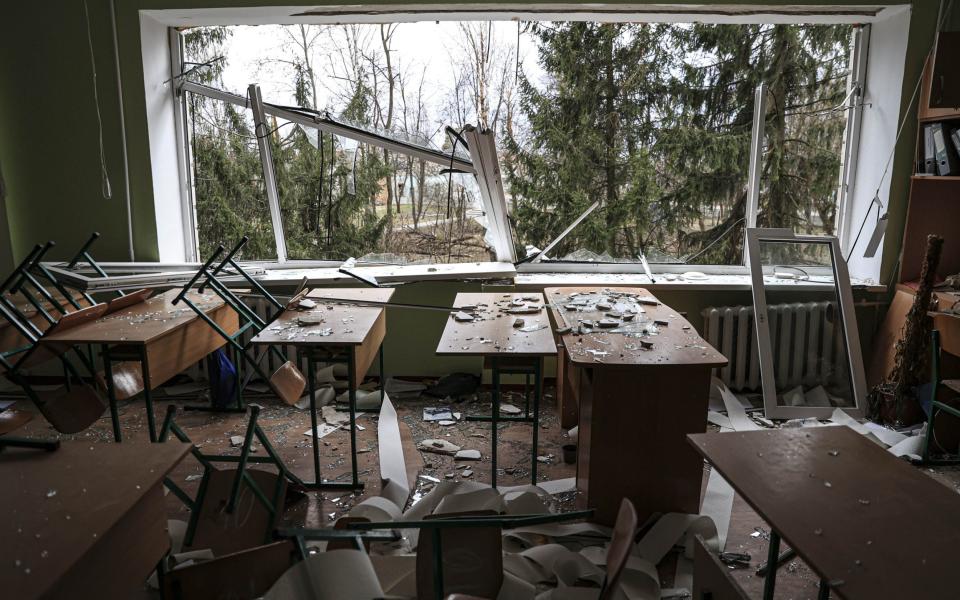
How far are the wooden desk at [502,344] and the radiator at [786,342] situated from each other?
1442 mm

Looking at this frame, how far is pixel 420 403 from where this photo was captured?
392 cm

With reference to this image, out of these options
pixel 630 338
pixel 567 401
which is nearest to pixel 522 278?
pixel 567 401

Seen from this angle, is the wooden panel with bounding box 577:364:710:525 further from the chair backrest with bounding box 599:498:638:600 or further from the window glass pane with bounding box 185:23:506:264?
the window glass pane with bounding box 185:23:506:264

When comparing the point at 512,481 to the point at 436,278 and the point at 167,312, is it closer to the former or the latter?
the point at 436,278

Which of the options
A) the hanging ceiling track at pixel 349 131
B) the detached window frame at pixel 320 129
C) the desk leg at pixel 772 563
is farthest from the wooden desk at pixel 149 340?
the desk leg at pixel 772 563

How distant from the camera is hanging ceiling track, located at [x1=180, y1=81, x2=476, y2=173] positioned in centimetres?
411

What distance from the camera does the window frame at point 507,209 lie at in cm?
405

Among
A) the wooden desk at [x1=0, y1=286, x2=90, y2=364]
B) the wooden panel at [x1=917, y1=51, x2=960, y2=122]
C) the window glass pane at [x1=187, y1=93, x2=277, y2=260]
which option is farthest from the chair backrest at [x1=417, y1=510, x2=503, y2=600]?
the wooden panel at [x1=917, y1=51, x2=960, y2=122]

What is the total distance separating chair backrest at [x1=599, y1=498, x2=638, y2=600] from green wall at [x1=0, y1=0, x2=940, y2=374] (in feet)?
9.63

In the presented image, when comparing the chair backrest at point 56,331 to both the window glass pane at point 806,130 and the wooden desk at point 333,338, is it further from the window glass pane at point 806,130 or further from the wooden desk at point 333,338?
the window glass pane at point 806,130

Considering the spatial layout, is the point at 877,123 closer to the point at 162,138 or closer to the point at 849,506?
the point at 849,506

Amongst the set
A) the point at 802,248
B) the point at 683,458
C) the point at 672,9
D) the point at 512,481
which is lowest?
the point at 512,481

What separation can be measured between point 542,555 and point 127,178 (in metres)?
3.52

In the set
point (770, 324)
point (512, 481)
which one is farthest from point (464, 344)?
point (770, 324)
